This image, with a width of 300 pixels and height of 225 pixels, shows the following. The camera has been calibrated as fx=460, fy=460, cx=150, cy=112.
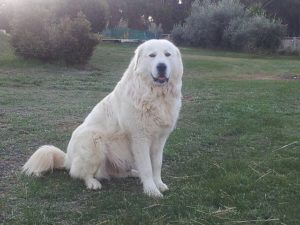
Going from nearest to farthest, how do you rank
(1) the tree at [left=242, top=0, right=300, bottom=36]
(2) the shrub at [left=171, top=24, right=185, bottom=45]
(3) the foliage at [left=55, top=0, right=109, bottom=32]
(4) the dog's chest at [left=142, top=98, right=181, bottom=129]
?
(4) the dog's chest at [left=142, top=98, right=181, bottom=129] → (3) the foliage at [left=55, top=0, right=109, bottom=32] → (2) the shrub at [left=171, top=24, right=185, bottom=45] → (1) the tree at [left=242, top=0, right=300, bottom=36]

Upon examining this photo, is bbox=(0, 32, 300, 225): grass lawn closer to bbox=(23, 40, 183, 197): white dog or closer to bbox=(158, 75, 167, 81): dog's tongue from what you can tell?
bbox=(23, 40, 183, 197): white dog

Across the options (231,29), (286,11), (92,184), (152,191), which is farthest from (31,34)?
→ (286,11)

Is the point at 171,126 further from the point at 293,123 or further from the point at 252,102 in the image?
the point at 252,102

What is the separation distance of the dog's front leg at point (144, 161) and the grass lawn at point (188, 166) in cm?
13

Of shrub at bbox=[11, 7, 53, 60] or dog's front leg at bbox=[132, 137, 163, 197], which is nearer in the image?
dog's front leg at bbox=[132, 137, 163, 197]

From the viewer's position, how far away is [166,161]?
20.5 feet

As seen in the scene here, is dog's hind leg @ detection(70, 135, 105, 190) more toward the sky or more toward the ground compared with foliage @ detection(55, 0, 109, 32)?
more toward the ground

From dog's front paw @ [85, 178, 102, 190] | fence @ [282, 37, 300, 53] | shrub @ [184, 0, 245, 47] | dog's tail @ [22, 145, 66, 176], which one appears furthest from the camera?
shrub @ [184, 0, 245, 47]

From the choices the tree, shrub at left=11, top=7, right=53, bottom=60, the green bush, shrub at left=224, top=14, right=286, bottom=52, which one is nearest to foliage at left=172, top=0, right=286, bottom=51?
shrub at left=224, top=14, right=286, bottom=52

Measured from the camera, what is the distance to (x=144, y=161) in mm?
4867

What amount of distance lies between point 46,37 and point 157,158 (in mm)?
16704

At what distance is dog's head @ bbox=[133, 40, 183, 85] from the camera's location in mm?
4750

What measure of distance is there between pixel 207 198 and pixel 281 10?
2146 inches

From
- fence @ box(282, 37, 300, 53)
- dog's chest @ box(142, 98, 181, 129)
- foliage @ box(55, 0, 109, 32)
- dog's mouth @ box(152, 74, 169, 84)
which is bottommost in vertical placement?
fence @ box(282, 37, 300, 53)
